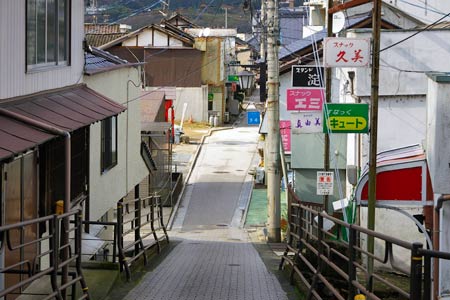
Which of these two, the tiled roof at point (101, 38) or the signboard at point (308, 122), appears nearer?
the signboard at point (308, 122)

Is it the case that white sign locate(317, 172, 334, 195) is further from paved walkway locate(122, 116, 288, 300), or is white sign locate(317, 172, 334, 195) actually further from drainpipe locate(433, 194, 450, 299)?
drainpipe locate(433, 194, 450, 299)

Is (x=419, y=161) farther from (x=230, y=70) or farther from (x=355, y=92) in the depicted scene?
(x=230, y=70)

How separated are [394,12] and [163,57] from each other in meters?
30.1

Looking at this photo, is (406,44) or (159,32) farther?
(159,32)

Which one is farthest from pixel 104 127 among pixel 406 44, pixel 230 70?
pixel 230 70

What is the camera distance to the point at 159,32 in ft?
181

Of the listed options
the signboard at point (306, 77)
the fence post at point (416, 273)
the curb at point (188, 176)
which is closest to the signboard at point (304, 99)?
the signboard at point (306, 77)

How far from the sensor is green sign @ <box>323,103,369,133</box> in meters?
15.9

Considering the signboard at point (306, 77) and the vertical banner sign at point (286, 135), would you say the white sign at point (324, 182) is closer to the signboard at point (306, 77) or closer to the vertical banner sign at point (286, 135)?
the signboard at point (306, 77)

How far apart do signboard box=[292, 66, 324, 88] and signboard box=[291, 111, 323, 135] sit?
108 inches

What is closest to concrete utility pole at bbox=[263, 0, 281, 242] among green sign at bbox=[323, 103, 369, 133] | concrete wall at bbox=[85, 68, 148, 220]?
concrete wall at bbox=[85, 68, 148, 220]

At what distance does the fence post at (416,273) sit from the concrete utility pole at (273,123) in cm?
1736

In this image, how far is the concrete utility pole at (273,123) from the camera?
23.1m

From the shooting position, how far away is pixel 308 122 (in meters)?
20.9
